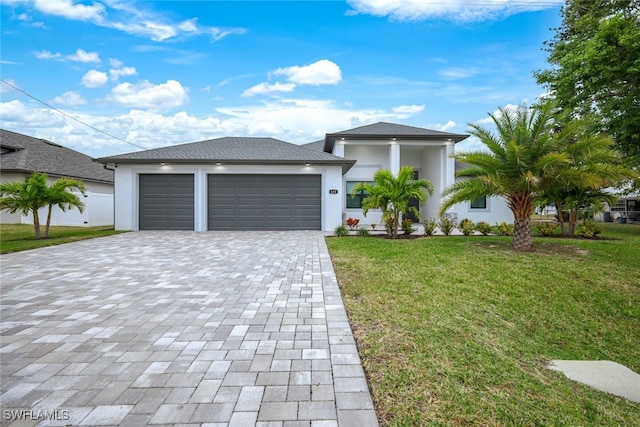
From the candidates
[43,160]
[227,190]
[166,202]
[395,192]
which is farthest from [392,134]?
[43,160]

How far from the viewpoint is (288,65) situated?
62.9 feet

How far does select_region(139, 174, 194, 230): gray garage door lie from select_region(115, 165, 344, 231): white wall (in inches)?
9.2

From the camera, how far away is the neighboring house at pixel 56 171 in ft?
55.7

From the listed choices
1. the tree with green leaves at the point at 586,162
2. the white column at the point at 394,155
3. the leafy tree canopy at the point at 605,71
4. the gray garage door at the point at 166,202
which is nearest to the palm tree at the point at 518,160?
the tree with green leaves at the point at 586,162

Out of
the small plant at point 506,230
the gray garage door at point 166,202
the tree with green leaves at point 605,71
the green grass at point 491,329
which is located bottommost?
the green grass at point 491,329

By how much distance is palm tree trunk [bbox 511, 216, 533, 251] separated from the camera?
8.38 meters

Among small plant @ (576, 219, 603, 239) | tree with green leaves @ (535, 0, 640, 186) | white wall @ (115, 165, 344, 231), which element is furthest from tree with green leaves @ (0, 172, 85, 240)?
small plant @ (576, 219, 603, 239)

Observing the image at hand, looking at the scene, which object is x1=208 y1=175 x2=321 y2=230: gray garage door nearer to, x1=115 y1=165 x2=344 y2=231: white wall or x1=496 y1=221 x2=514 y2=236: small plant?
x1=115 y1=165 x2=344 y2=231: white wall

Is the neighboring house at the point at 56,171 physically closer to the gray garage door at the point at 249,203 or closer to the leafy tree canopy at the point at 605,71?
the gray garage door at the point at 249,203

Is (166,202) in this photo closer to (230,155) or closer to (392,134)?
(230,155)

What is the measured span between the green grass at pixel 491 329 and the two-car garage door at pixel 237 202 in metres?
6.48

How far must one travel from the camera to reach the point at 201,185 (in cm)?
1366

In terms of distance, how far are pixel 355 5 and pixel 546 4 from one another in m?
9.02

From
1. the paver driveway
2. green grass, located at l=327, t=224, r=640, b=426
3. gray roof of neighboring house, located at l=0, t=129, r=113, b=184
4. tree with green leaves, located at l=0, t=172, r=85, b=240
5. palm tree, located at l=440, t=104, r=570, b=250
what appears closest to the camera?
the paver driveway
